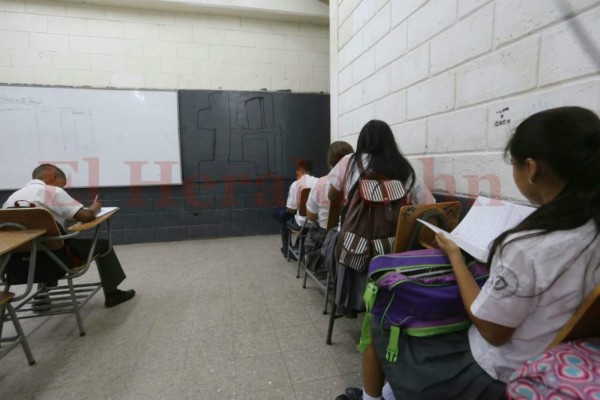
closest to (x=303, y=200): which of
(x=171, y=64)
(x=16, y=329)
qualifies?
(x=16, y=329)

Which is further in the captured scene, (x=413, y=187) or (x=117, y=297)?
(x=117, y=297)

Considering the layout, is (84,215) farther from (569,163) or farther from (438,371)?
(569,163)

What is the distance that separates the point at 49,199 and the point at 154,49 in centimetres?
244

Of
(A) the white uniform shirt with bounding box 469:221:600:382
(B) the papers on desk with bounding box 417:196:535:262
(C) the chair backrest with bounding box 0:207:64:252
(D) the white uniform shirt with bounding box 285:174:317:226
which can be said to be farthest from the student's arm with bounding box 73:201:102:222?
(A) the white uniform shirt with bounding box 469:221:600:382

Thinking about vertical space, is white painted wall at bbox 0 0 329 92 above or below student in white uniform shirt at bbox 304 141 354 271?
above

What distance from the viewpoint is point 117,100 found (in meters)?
3.44

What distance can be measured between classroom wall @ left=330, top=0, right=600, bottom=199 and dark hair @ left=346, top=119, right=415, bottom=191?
0.92 ft

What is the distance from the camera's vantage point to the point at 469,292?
2.62ft

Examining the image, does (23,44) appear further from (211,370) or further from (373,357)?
(373,357)

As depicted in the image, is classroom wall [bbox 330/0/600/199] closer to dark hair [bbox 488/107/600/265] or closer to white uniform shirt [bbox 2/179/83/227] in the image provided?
dark hair [bbox 488/107/600/265]

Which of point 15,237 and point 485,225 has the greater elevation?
point 485,225

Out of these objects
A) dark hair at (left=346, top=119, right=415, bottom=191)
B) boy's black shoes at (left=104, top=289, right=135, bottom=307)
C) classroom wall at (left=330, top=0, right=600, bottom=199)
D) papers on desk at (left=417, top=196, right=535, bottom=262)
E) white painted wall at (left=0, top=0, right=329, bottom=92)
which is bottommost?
boy's black shoes at (left=104, top=289, right=135, bottom=307)

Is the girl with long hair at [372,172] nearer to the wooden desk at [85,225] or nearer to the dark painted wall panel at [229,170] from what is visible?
the wooden desk at [85,225]

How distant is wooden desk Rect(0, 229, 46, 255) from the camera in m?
1.29
